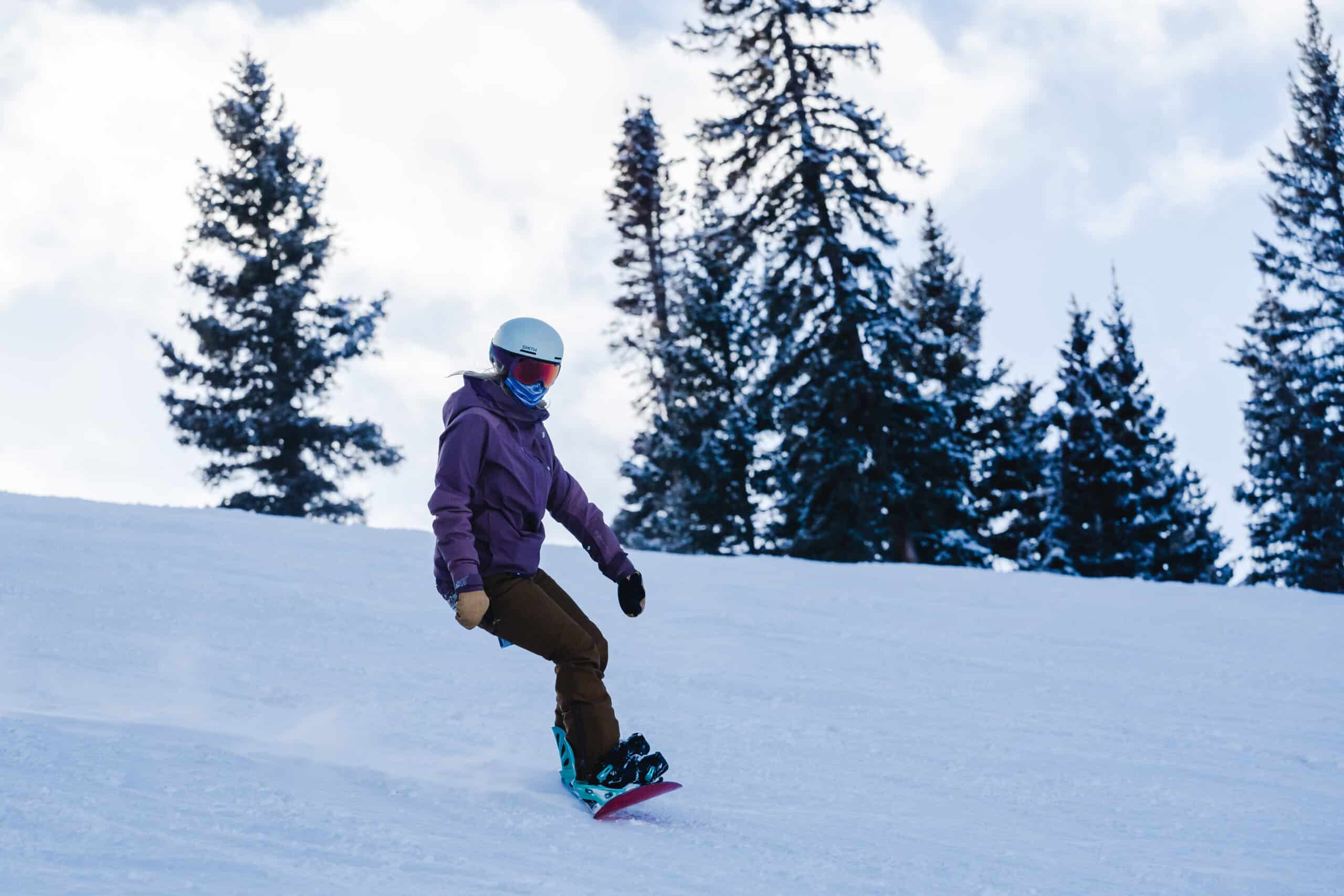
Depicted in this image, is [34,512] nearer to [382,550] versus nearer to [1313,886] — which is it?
[382,550]

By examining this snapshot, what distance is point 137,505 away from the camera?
12.0m

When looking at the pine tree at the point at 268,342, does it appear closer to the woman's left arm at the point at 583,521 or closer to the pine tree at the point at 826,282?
the pine tree at the point at 826,282

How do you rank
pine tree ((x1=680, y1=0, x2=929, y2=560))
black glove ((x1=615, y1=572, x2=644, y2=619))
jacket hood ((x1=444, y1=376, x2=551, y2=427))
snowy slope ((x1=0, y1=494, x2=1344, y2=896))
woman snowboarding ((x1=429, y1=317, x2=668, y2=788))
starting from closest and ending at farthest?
snowy slope ((x1=0, y1=494, x2=1344, y2=896)) < woman snowboarding ((x1=429, y1=317, x2=668, y2=788)) < jacket hood ((x1=444, y1=376, x2=551, y2=427)) < black glove ((x1=615, y1=572, x2=644, y2=619)) < pine tree ((x1=680, y1=0, x2=929, y2=560))

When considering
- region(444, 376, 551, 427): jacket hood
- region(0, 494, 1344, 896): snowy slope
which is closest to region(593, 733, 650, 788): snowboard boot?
region(0, 494, 1344, 896): snowy slope

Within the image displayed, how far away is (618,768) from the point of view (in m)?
4.36

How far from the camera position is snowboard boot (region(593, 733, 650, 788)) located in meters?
4.34

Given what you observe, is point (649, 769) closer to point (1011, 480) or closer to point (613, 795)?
point (613, 795)

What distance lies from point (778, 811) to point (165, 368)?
2749 cm

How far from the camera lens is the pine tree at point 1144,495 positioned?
97.5ft

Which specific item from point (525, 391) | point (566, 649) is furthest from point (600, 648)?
point (525, 391)

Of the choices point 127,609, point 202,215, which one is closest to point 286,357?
point 202,215

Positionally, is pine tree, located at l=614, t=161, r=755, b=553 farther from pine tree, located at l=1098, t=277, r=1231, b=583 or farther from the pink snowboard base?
the pink snowboard base

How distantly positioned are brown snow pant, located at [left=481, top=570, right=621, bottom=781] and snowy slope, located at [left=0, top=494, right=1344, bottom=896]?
0.26 m

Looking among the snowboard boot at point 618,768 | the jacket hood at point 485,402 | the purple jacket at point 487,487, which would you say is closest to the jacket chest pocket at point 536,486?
the purple jacket at point 487,487
